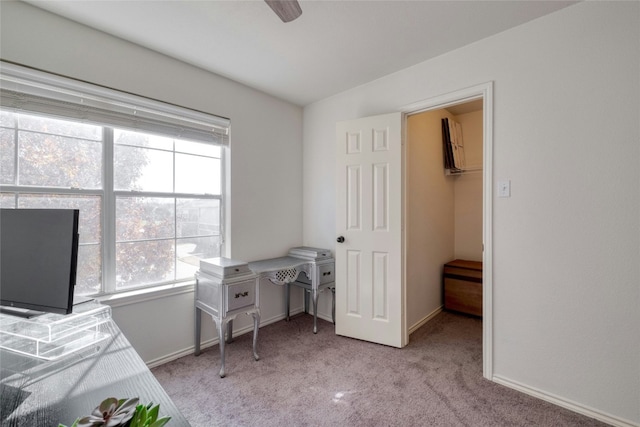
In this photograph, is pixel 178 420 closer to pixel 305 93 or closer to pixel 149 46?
pixel 149 46

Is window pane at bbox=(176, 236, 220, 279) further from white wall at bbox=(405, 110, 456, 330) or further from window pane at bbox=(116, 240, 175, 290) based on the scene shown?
white wall at bbox=(405, 110, 456, 330)

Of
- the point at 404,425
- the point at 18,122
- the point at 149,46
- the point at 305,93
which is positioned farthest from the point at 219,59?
the point at 404,425

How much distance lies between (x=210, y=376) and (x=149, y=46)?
2.53 metres

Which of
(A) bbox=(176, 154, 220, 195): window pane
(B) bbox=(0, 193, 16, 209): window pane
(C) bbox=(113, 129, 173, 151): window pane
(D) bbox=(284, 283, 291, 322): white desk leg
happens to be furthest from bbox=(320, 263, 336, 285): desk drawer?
(B) bbox=(0, 193, 16, 209): window pane

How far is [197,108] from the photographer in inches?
96.4

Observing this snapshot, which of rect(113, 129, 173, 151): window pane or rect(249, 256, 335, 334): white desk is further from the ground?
rect(113, 129, 173, 151): window pane

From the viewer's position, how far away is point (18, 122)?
1.74 meters

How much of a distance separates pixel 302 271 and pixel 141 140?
1.92 m

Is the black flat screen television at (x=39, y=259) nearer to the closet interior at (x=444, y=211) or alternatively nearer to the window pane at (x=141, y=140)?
the window pane at (x=141, y=140)

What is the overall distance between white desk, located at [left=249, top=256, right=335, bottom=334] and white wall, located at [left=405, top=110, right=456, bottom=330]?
0.81 meters

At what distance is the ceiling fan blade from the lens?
1.24 meters

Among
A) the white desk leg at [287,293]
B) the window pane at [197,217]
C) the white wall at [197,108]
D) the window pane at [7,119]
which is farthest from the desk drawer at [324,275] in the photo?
the window pane at [7,119]

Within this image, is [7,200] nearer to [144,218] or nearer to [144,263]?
[144,218]

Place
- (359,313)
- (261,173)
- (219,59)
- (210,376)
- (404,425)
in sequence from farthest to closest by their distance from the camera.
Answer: (261,173)
(359,313)
(219,59)
(210,376)
(404,425)
